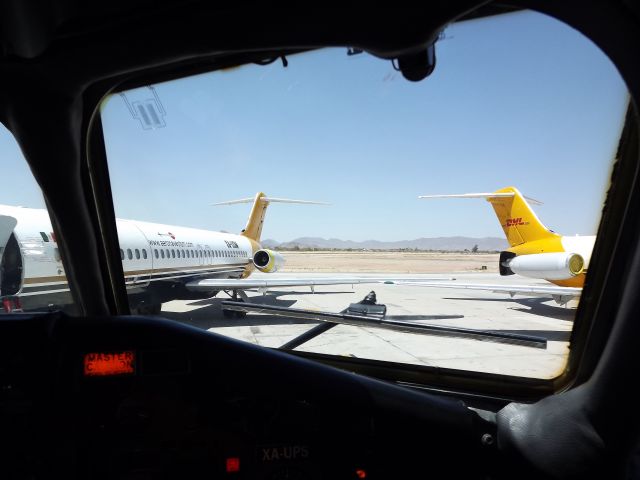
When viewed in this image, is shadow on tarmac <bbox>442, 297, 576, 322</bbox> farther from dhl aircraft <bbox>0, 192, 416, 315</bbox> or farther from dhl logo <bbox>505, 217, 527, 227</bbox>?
dhl aircraft <bbox>0, 192, 416, 315</bbox>

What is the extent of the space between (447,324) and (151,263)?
6.36 meters

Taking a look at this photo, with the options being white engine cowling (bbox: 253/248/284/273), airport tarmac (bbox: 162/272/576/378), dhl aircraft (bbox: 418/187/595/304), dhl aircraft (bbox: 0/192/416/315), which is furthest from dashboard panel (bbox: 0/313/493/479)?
white engine cowling (bbox: 253/248/284/273)

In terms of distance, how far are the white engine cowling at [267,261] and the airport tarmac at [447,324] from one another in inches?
395

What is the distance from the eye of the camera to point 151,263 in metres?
7.34

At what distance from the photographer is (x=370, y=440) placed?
143cm

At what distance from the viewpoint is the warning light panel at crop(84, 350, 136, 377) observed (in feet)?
4.67

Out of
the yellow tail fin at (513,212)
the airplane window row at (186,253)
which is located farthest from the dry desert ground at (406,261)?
the airplane window row at (186,253)

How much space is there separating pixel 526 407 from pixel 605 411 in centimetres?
37

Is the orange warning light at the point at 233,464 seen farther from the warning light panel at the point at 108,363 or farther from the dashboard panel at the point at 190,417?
the warning light panel at the point at 108,363

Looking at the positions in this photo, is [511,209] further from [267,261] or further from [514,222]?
[267,261]

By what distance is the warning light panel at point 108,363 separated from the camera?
1425mm

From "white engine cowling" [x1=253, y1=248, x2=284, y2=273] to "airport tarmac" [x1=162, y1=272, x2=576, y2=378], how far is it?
33.0ft

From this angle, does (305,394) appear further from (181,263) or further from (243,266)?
(243,266)

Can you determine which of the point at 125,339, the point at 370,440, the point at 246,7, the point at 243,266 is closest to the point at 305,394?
the point at 370,440
